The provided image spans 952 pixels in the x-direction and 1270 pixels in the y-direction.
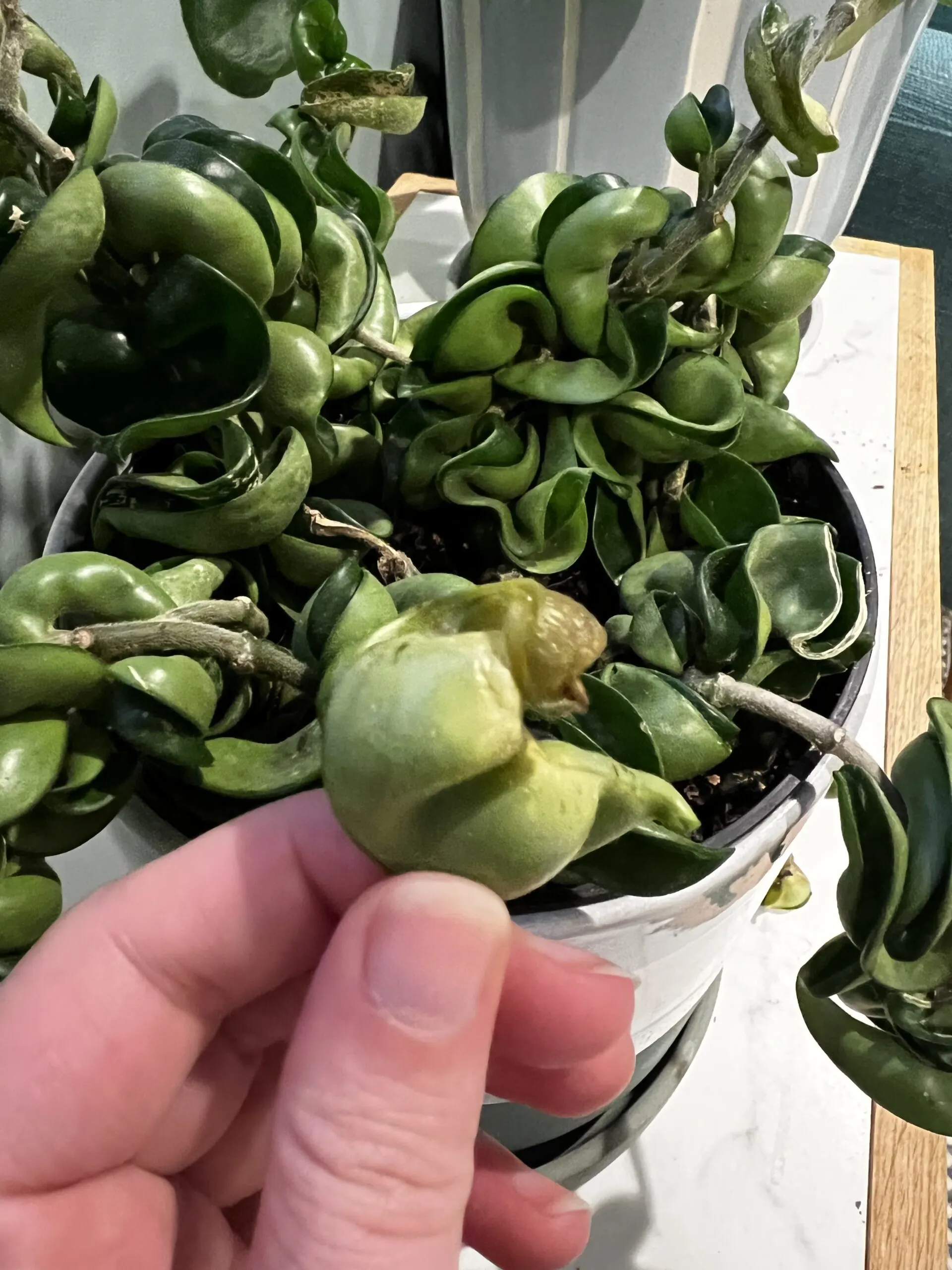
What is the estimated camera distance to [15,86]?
22 cm

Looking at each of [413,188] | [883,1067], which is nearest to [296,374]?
[883,1067]

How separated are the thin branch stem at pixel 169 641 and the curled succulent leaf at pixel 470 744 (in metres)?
0.08

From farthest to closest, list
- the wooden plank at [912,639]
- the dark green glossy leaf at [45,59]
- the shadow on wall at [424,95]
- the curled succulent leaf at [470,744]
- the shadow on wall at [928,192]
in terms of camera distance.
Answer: the shadow on wall at [928,192], the shadow on wall at [424,95], the wooden plank at [912,639], the dark green glossy leaf at [45,59], the curled succulent leaf at [470,744]

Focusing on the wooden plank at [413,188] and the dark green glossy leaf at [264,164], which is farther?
the wooden plank at [413,188]

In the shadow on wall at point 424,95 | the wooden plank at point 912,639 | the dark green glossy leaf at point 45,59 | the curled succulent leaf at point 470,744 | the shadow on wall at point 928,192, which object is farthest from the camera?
the shadow on wall at point 928,192

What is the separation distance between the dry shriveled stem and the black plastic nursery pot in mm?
75

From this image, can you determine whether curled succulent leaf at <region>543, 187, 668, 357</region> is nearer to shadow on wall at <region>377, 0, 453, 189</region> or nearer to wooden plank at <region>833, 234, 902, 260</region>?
shadow on wall at <region>377, 0, 453, 189</region>

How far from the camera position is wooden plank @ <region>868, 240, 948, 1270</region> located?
39cm

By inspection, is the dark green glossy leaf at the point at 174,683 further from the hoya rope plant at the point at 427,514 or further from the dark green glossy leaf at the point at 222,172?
the dark green glossy leaf at the point at 222,172

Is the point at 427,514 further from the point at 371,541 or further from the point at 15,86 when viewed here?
the point at 15,86

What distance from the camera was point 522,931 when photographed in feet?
0.75

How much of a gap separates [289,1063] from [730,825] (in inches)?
5.2

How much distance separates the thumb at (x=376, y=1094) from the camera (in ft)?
0.63

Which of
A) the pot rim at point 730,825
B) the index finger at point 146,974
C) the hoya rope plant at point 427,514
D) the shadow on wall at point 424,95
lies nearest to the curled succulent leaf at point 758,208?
the hoya rope plant at point 427,514
